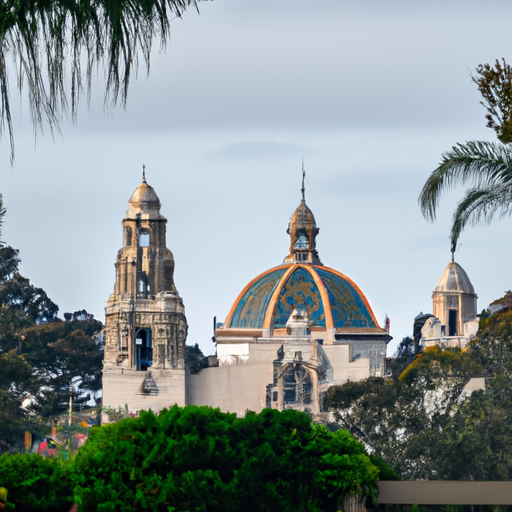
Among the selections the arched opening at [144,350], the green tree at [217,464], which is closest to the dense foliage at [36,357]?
the arched opening at [144,350]

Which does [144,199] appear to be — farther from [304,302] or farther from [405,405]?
[405,405]

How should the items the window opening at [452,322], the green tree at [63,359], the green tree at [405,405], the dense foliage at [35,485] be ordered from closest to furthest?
the dense foliage at [35,485] → the green tree at [405,405] → the green tree at [63,359] → the window opening at [452,322]

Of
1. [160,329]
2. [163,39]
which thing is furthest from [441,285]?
[163,39]

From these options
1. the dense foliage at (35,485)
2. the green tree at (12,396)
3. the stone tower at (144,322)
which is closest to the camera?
the dense foliage at (35,485)

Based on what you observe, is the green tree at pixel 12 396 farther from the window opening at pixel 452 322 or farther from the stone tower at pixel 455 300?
the window opening at pixel 452 322

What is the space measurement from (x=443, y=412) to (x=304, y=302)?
100ft

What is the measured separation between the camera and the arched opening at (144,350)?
100188 mm

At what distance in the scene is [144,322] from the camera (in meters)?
98.8

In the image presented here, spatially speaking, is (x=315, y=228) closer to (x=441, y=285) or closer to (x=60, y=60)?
(x=441, y=285)

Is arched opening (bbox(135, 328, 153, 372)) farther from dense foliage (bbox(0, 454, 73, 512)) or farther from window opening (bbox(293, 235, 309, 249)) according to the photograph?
dense foliage (bbox(0, 454, 73, 512))

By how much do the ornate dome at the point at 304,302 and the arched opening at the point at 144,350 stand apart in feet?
32.0

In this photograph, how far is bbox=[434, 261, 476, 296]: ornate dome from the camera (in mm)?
110812

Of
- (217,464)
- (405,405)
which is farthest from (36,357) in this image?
(217,464)

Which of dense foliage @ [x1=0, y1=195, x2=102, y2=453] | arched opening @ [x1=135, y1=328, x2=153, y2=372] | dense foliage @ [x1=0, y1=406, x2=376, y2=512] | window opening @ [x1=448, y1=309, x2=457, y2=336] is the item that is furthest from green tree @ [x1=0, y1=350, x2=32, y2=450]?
dense foliage @ [x1=0, y1=406, x2=376, y2=512]
